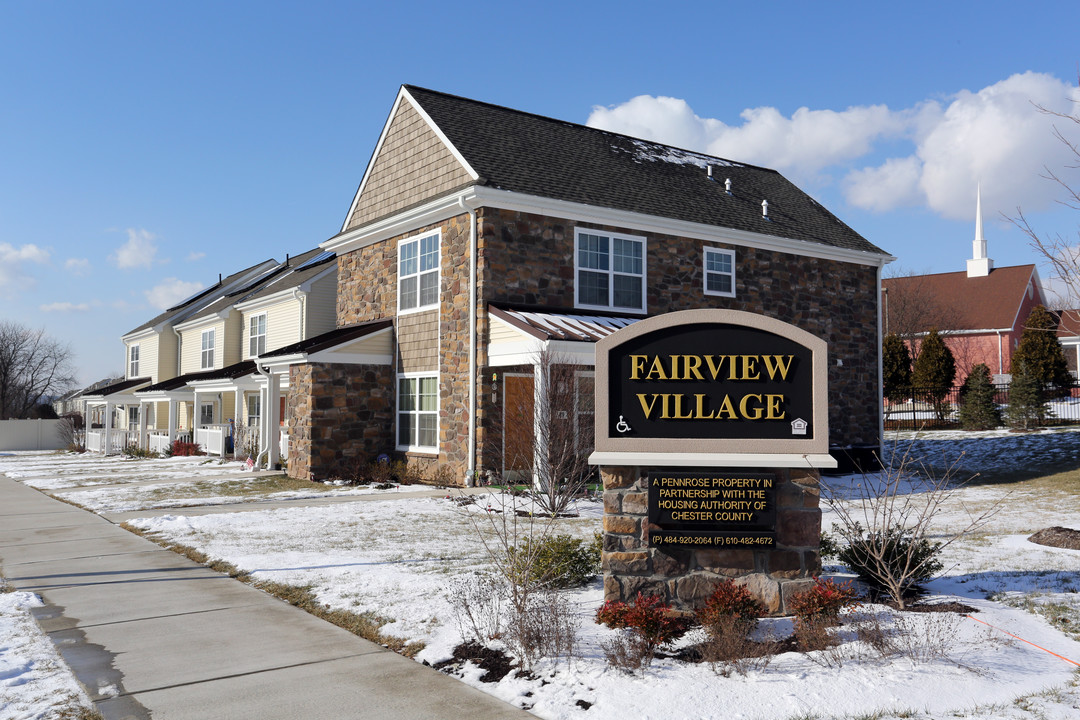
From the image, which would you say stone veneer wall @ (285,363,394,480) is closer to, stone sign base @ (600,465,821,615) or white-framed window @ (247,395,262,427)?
white-framed window @ (247,395,262,427)

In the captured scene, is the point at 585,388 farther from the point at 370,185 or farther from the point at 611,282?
the point at 370,185

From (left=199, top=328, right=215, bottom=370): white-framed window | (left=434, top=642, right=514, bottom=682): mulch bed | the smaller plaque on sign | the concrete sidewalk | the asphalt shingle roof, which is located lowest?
the concrete sidewalk

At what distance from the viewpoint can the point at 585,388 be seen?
51.4ft

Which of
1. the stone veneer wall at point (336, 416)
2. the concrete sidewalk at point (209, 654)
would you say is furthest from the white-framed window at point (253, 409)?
the concrete sidewalk at point (209, 654)

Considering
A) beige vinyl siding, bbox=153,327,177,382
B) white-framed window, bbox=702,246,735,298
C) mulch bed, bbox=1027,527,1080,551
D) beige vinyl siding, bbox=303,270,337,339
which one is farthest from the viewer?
beige vinyl siding, bbox=153,327,177,382

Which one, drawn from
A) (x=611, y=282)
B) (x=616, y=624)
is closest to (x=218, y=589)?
(x=616, y=624)

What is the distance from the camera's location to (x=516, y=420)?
17281 mm

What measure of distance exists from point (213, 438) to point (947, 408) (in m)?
28.3

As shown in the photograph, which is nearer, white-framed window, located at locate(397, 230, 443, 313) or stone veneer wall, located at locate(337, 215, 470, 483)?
stone veneer wall, located at locate(337, 215, 470, 483)

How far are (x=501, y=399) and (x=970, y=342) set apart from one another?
1531 inches

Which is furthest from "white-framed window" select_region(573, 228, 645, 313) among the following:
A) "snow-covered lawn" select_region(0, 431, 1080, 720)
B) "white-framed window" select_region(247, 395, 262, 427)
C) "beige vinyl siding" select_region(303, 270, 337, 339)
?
"white-framed window" select_region(247, 395, 262, 427)

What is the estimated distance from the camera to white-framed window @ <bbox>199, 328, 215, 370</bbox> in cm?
3525

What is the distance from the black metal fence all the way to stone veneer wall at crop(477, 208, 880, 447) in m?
6.14

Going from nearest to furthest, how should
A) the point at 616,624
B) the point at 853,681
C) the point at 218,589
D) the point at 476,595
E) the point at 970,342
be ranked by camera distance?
the point at 853,681 → the point at 616,624 → the point at 476,595 → the point at 218,589 → the point at 970,342
